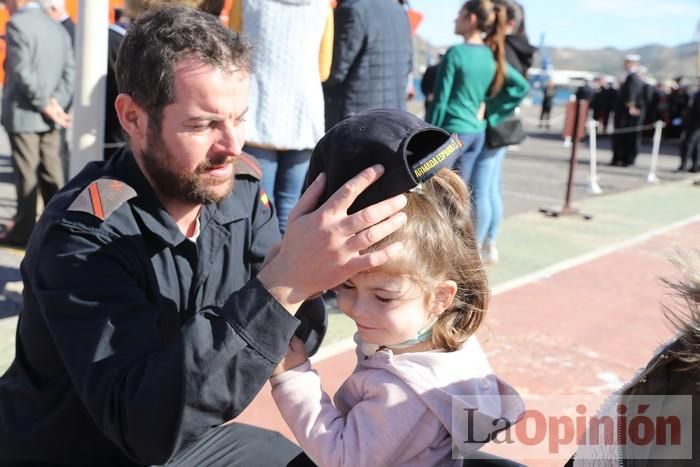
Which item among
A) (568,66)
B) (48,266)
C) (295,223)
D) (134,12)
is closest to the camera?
(295,223)

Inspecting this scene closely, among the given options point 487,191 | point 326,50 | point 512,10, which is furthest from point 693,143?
point 326,50

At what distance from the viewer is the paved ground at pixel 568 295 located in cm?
368

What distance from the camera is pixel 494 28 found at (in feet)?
16.9

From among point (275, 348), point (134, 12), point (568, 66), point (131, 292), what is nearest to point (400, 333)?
point (275, 348)

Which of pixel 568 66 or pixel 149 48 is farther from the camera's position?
pixel 568 66

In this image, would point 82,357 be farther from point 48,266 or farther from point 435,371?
point 435,371

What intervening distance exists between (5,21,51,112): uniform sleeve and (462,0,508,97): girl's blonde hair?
118 inches

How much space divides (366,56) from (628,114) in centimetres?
1263

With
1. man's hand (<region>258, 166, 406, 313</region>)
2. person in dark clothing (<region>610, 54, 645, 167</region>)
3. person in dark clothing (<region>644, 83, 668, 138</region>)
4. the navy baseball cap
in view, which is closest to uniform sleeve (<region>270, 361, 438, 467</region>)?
man's hand (<region>258, 166, 406, 313</region>)

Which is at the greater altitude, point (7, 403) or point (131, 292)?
point (131, 292)

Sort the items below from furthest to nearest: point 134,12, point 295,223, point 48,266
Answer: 1. point 134,12
2. point 48,266
3. point 295,223

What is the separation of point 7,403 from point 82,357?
0.40 metres

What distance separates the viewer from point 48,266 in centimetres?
153

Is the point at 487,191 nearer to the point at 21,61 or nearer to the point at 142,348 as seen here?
the point at 21,61
